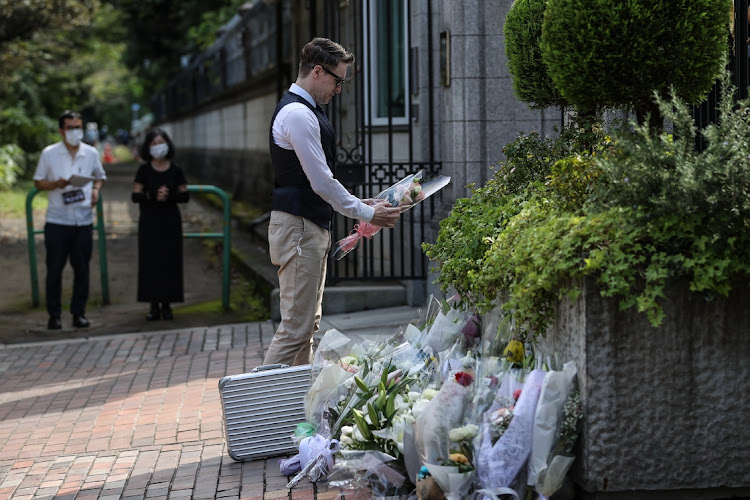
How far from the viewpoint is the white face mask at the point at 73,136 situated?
9.68 metres

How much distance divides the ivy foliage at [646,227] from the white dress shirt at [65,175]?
6.06m

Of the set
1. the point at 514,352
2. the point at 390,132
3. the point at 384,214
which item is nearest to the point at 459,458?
the point at 514,352

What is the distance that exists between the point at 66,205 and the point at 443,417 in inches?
253

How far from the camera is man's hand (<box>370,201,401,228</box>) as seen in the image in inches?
209

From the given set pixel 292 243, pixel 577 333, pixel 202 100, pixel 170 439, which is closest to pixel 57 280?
pixel 170 439

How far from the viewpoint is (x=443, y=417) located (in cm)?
412

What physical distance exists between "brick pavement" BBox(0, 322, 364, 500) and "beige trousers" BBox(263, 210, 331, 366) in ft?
2.05

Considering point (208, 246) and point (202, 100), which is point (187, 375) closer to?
point (208, 246)

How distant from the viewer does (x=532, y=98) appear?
584 centimetres

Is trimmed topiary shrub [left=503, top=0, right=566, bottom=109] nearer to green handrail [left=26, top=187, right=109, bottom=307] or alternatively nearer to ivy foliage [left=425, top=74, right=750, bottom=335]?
ivy foliage [left=425, top=74, right=750, bottom=335]

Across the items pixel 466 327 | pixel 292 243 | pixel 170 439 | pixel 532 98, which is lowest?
pixel 170 439

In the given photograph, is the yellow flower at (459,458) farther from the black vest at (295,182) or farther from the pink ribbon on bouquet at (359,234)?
the black vest at (295,182)

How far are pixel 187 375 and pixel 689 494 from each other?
14.3ft

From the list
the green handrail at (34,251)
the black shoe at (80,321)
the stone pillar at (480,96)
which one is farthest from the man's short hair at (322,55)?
the green handrail at (34,251)
